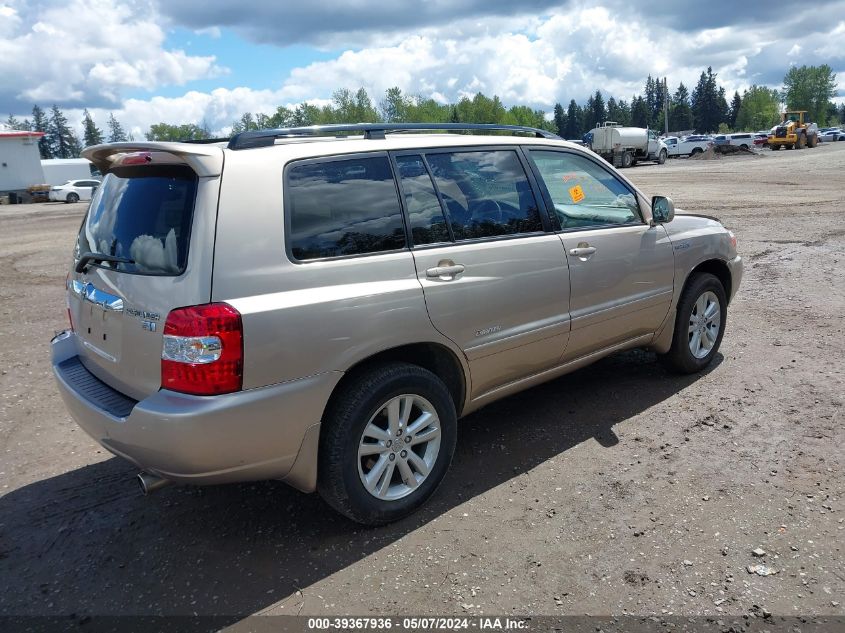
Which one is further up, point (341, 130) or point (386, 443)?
point (341, 130)

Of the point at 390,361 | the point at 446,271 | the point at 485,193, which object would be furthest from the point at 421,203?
the point at 390,361

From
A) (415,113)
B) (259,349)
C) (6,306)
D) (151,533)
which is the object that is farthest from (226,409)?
(415,113)

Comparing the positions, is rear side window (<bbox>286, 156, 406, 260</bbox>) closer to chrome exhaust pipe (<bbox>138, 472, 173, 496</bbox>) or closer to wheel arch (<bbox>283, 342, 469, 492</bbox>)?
wheel arch (<bbox>283, 342, 469, 492</bbox>)

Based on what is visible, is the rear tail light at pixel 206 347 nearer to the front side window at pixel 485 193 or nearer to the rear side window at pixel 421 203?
the rear side window at pixel 421 203

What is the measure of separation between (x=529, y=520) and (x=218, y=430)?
161 centimetres

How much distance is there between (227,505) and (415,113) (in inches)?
4689

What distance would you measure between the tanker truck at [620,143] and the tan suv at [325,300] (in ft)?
131

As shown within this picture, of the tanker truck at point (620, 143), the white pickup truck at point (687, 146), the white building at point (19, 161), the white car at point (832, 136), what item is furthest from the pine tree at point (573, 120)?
the white building at point (19, 161)

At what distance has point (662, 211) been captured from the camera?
15.4 ft

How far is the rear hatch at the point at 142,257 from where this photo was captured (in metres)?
2.80

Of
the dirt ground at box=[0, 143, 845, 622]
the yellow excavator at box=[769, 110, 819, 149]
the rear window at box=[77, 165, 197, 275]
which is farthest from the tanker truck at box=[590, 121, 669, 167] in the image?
the rear window at box=[77, 165, 197, 275]

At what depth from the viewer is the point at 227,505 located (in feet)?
12.1

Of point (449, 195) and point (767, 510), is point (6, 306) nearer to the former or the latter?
point (449, 195)

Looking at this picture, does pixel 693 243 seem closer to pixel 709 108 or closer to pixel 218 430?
pixel 218 430
